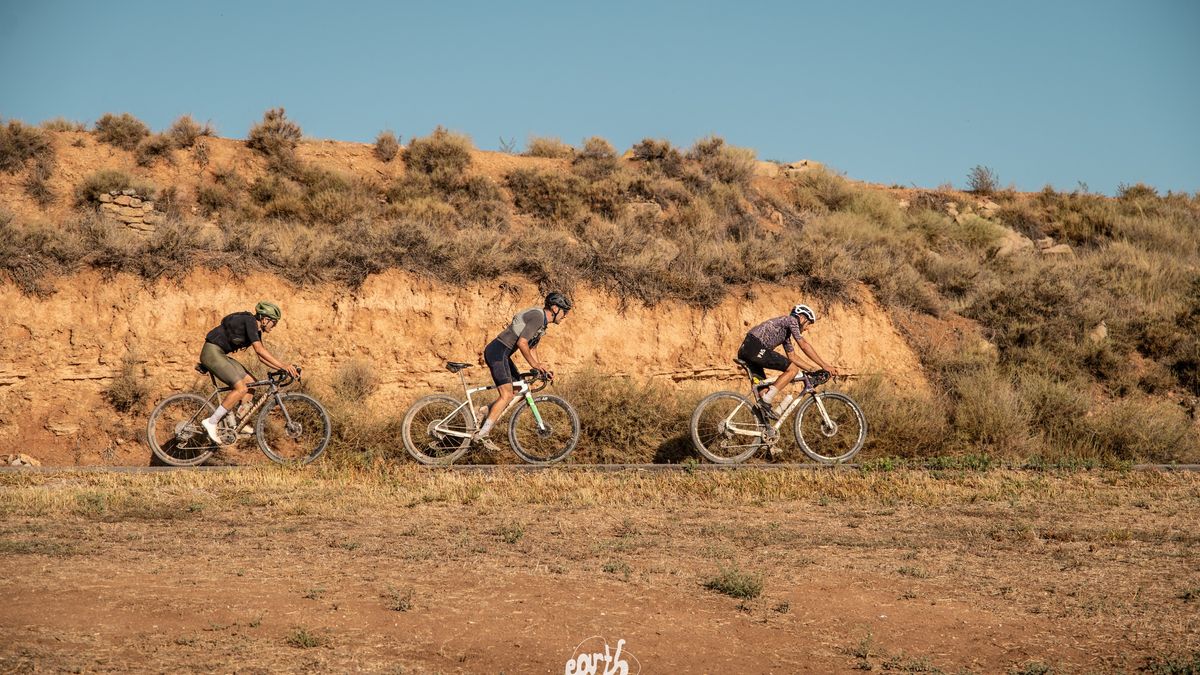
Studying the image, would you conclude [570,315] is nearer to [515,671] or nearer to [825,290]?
[825,290]

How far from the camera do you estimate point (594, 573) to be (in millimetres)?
8312

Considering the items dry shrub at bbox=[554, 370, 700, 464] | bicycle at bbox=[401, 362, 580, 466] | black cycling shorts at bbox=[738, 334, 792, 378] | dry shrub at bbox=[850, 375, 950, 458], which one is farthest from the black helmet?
dry shrub at bbox=[850, 375, 950, 458]

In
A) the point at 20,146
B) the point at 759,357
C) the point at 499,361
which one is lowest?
the point at 499,361

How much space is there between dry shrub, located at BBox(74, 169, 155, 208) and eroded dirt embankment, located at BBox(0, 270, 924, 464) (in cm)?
662

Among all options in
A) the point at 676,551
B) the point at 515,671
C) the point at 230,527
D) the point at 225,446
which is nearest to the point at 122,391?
the point at 225,446

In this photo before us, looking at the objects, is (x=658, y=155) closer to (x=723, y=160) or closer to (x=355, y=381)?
(x=723, y=160)

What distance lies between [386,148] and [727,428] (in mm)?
16652

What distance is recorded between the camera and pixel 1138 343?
20.3m

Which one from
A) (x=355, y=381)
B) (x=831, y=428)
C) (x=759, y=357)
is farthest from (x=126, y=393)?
(x=831, y=428)

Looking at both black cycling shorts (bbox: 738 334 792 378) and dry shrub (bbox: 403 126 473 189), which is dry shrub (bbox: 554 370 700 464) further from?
dry shrub (bbox: 403 126 473 189)

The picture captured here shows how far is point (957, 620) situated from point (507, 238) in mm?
13731

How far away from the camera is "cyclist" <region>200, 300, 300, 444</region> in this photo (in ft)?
45.2

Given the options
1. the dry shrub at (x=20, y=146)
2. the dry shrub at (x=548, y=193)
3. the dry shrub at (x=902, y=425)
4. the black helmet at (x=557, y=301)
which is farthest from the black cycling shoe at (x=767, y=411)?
the dry shrub at (x=20, y=146)

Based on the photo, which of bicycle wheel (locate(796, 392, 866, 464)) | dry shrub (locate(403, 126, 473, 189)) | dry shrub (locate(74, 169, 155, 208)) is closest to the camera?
bicycle wheel (locate(796, 392, 866, 464))
